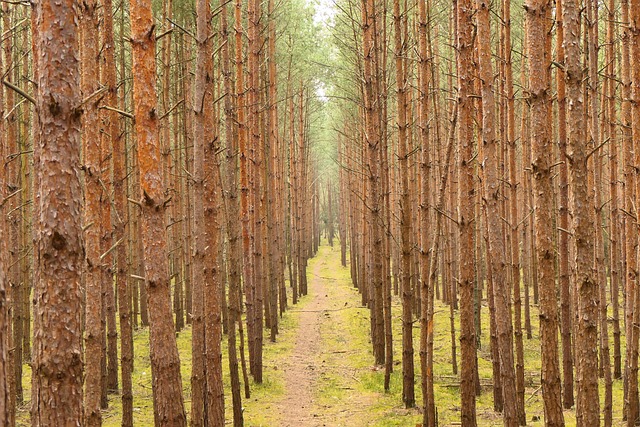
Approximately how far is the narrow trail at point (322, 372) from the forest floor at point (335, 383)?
17 millimetres

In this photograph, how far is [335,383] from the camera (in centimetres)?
1100

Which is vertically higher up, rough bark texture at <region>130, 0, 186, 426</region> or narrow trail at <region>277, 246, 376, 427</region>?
rough bark texture at <region>130, 0, 186, 426</region>

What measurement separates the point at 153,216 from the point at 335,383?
23.7 ft

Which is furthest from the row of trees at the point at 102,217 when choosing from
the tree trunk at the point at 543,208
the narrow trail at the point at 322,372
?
the tree trunk at the point at 543,208

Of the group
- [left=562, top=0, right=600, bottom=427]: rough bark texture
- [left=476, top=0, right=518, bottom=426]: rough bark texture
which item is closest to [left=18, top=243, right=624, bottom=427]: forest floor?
[left=476, top=0, right=518, bottom=426]: rough bark texture

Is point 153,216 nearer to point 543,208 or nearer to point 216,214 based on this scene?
point 216,214

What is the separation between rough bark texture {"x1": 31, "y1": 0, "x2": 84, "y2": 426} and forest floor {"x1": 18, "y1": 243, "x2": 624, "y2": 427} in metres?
5.91

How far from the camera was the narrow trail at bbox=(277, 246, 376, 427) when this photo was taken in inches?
359

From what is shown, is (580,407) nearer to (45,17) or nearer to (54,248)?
(54,248)

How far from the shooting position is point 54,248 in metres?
2.77

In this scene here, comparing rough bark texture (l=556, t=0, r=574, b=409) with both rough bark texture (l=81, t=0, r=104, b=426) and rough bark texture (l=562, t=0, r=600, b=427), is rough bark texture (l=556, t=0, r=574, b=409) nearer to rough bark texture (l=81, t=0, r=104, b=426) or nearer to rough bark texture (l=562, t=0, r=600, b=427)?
rough bark texture (l=562, t=0, r=600, b=427)

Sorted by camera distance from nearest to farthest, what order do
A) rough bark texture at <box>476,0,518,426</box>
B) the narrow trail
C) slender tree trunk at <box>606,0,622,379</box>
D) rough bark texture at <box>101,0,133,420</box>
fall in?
rough bark texture at <box>476,0,518,426</box> → rough bark texture at <box>101,0,133,420</box> → slender tree trunk at <box>606,0,622,379</box> → the narrow trail

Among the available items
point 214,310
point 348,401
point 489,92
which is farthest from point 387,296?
point 489,92

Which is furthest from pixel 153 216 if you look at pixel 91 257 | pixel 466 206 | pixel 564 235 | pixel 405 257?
pixel 564 235
